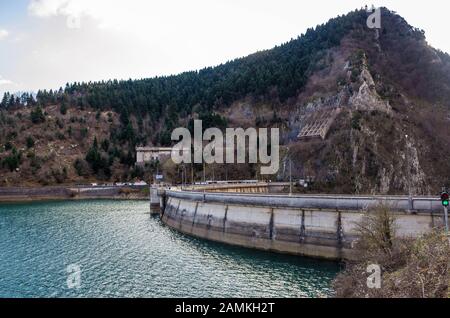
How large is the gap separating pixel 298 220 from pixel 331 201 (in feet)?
16.8

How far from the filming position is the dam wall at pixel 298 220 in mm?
42188

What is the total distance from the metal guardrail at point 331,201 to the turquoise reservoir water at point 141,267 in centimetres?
710

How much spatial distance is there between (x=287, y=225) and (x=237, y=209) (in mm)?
9802

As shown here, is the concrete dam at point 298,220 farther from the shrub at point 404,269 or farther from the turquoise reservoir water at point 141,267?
the shrub at point 404,269

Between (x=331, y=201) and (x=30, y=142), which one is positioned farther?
(x=30, y=142)

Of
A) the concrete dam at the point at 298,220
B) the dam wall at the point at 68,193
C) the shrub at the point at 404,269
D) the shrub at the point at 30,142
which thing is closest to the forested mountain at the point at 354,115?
the shrub at the point at 30,142

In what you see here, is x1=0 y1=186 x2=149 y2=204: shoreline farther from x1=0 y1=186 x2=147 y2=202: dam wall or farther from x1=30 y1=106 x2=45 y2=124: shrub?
x1=30 y1=106 x2=45 y2=124: shrub

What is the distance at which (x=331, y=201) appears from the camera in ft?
157

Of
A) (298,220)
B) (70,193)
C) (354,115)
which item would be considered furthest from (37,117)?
(298,220)

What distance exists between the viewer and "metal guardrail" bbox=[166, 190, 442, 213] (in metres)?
41.6

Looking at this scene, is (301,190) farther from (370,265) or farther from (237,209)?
(370,265)

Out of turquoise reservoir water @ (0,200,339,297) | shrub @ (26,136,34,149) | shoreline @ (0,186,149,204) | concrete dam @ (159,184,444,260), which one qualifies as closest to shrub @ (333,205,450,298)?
turquoise reservoir water @ (0,200,339,297)

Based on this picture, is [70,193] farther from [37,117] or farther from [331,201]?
[331,201]

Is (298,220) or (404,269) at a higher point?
(404,269)
